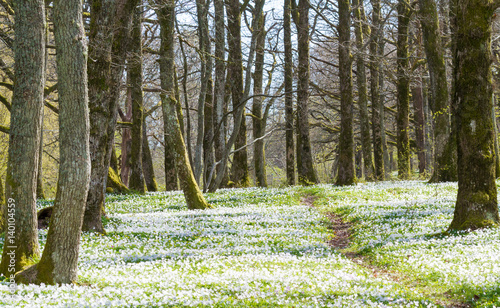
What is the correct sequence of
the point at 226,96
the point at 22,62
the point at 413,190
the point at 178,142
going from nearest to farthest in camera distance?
the point at 22,62 → the point at 178,142 → the point at 413,190 → the point at 226,96

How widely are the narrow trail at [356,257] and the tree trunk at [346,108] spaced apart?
8.23m

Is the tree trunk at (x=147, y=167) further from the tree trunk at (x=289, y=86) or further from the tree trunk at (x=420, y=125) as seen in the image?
the tree trunk at (x=420, y=125)

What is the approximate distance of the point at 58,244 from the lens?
6.73 metres

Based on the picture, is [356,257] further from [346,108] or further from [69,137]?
[346,108]

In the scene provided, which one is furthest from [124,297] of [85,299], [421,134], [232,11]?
[421,134]

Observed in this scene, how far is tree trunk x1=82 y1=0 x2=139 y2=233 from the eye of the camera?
11.5m

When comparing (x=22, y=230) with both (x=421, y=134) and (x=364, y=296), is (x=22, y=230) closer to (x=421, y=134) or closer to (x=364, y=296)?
(x=364, y=296)

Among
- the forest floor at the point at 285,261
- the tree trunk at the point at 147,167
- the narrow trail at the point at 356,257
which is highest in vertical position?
the tree trunk at the point at 147,167

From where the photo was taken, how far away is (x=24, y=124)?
7.18m

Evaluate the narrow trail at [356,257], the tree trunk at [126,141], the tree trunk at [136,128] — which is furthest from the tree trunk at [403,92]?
the tree trunk at [126,141]

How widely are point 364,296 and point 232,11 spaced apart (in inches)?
918

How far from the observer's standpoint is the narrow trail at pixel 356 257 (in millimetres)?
6800

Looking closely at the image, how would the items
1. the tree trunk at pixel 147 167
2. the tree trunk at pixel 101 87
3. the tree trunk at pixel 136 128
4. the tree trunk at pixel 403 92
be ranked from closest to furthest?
the tree trunk at pixel 101 87
the tree trunk at pixel 136 128
the tree trunk at pixel 147 167
the tree trunk at pixel 403 92

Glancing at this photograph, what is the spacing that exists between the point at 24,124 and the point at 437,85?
21.3 m
